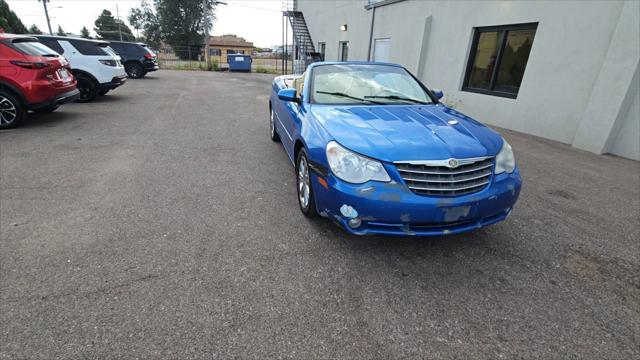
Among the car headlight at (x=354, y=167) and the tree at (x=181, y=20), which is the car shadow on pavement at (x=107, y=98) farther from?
the tree at (x=181, y=20)

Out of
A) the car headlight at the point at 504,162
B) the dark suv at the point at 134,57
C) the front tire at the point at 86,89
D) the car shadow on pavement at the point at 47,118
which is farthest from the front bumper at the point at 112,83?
the car headlight at the point at 504,162

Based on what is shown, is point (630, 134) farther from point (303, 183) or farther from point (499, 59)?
point (303, 183)

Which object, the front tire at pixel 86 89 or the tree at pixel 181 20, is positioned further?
the tree at pixel 181 20

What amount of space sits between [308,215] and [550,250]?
84.3 inches

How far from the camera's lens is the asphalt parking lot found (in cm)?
185

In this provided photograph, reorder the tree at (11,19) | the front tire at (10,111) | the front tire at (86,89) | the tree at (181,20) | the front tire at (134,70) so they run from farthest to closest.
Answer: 1. the tree at (181,20)
2. the tree at (11,19)
3. the front tire at (134,70)
4. the front tire at (86,89)
5. the front tire at (10,111)

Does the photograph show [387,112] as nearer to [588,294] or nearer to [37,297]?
[588,294]

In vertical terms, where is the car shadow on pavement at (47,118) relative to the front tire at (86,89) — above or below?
below

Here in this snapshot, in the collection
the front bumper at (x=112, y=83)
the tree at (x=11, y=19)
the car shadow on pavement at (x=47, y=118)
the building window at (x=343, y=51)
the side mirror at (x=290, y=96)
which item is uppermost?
the tree at (x=11, y=19)

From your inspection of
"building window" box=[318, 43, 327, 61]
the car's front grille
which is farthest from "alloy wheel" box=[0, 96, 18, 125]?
"building window" box=[318, 43, 327, 61]

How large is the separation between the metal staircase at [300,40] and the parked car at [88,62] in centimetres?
1320

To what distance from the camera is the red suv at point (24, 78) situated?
18.9 feet

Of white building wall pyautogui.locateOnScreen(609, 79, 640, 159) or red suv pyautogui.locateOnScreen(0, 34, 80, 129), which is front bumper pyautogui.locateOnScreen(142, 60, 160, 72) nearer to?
red suv pyautogui.locateOnScreen(0, 34, 80, 129)

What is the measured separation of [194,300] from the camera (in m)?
2.12
